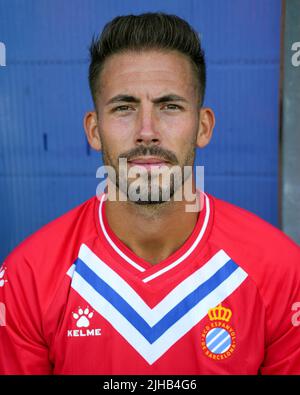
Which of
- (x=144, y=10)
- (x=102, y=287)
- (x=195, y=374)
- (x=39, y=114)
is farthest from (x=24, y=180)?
(x=195, y=374)

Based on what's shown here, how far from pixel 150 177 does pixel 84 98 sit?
1.54 m

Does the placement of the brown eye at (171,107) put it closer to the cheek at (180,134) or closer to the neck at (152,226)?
the cheek at (180,134)

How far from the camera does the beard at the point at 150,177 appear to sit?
148cm

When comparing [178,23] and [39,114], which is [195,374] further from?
[39,114]

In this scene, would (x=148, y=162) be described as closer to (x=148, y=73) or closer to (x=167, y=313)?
(x=148, y=73)

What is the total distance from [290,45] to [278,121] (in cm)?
38

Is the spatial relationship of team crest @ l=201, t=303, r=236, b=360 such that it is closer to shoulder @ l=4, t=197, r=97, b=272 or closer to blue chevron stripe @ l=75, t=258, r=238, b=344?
blue chevron stripe @ l=75, t=258, r=238, b=344

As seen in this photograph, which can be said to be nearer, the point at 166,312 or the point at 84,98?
the point at 166,312

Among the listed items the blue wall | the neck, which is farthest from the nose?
the blue wall

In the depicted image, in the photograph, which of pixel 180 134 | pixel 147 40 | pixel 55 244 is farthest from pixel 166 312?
pixel 147 40

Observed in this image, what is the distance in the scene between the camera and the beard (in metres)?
1.48

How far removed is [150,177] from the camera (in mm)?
1492

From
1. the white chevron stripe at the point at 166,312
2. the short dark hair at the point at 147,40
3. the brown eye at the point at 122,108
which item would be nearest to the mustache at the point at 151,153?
the brown eye at the point at 122,108

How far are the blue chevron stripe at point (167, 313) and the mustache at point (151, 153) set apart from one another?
0.32 metres
